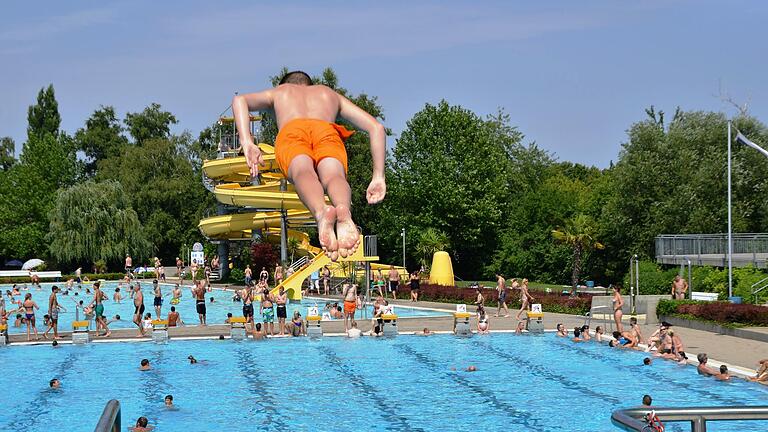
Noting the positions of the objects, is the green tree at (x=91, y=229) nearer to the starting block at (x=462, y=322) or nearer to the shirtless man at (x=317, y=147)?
the starting block at (x=462, y=322)

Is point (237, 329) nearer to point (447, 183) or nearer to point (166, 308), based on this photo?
point (166, 308)

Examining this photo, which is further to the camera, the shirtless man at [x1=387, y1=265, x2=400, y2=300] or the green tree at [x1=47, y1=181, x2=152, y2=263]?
the green tree at [x1=47, y1=181, x2=152, y2=263]

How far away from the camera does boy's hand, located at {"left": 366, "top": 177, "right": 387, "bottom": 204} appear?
23.2 feet

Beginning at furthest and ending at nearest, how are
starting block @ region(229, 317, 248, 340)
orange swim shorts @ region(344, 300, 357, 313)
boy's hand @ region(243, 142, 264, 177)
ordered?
1. orange swim shorts @ region(344, 300, 357, 313)
2. starting block @ region(229, 317, 248, 340)
3. boy's hand @ region(243, 142, 264, 177)

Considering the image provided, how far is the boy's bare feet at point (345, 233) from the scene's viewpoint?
6090mm

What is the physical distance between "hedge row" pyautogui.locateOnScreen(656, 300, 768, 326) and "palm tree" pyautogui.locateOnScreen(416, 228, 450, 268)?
958 inches

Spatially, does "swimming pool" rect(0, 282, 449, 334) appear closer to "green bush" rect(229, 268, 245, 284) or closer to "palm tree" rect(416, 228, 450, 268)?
"green bush" rect(229, 268, 245, 284)

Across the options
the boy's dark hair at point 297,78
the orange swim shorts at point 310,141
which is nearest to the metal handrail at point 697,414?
the orange swim shorts at point 310,141

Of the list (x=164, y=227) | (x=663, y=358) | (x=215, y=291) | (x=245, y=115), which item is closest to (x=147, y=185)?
(x=164, y=227)

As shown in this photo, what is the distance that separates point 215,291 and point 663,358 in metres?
33.2

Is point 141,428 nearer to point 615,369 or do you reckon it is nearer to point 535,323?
point 615,369

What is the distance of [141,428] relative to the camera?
56.1ft

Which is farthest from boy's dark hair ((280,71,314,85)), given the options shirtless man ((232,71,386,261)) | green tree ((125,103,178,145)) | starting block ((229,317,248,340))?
green tree ((125,103,178,145))

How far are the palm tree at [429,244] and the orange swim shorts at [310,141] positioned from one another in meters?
50.6
